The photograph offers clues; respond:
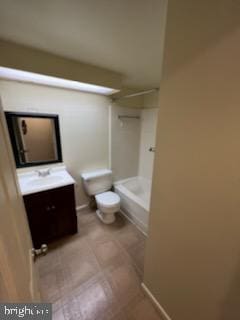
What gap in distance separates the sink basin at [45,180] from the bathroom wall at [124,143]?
1089 mm

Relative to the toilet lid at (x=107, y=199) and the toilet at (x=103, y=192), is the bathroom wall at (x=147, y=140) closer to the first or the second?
the toilet at (x=103, y=192)

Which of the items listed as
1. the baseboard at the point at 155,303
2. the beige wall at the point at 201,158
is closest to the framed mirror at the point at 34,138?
the beige wall at the point at 201,158

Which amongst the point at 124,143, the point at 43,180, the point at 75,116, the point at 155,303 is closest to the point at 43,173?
the point at 43,180

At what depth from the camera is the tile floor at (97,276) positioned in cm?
123

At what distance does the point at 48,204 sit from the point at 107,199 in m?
0.87

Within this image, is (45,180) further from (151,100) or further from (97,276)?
(151,100)

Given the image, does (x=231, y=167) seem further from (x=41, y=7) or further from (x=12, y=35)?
(x=12, y=35)

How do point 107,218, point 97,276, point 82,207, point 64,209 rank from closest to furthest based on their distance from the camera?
point 97,276, point 64,209, point 107,218, point 82,207

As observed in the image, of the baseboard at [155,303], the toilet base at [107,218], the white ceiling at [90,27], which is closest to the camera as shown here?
the white ceiling at [90,27]

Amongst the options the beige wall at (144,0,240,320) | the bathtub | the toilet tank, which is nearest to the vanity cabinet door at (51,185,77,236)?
the toilet tank

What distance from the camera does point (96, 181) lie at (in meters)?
2.38

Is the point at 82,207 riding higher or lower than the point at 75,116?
lower

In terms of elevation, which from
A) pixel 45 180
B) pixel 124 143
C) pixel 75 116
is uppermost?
pixel 75 116

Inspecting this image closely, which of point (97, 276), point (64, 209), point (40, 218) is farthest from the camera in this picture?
point (64, 209)
